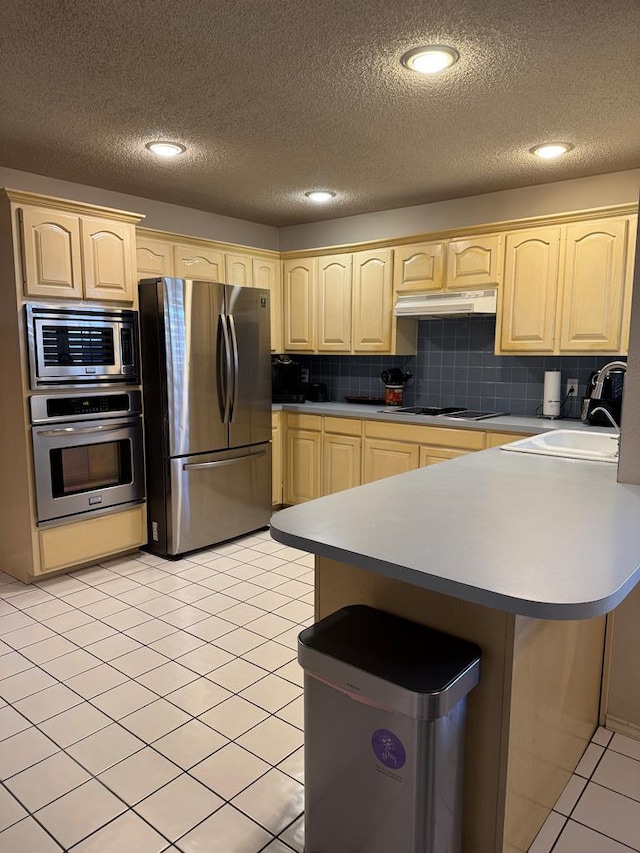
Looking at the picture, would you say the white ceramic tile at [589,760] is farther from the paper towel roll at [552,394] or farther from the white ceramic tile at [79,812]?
the paper towel roll at [552,394]

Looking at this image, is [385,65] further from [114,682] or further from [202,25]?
[114,682]

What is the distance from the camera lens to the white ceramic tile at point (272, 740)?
195 centimetres

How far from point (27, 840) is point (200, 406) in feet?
8.33

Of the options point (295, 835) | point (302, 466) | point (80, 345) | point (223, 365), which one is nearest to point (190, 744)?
point (295, 835)

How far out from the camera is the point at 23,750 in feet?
6.48

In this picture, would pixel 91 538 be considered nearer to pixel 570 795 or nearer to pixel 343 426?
pixel 343 426

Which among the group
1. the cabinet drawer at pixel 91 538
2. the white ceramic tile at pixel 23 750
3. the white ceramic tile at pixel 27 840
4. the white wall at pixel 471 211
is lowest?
the white ceramic tile at pixel 23 750

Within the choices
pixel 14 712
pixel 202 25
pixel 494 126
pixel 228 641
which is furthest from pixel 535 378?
pixel 14 712

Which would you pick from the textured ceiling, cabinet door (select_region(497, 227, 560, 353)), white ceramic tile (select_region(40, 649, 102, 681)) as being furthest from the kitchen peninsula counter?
cabinet door (select_region(497, 227, 560, 353))

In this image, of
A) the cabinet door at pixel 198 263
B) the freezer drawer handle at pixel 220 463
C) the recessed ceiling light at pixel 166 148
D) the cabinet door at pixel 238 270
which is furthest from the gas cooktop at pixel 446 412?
the recessed ceiling light at pixel 166 148

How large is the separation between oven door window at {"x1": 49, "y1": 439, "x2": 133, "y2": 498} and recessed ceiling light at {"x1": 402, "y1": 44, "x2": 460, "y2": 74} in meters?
2.58

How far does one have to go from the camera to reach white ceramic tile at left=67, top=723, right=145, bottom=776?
6.26 ft

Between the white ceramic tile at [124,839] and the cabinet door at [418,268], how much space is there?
347 centimetres

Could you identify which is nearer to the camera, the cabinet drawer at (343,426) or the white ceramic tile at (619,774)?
the white ceramic tile at (619,774)
